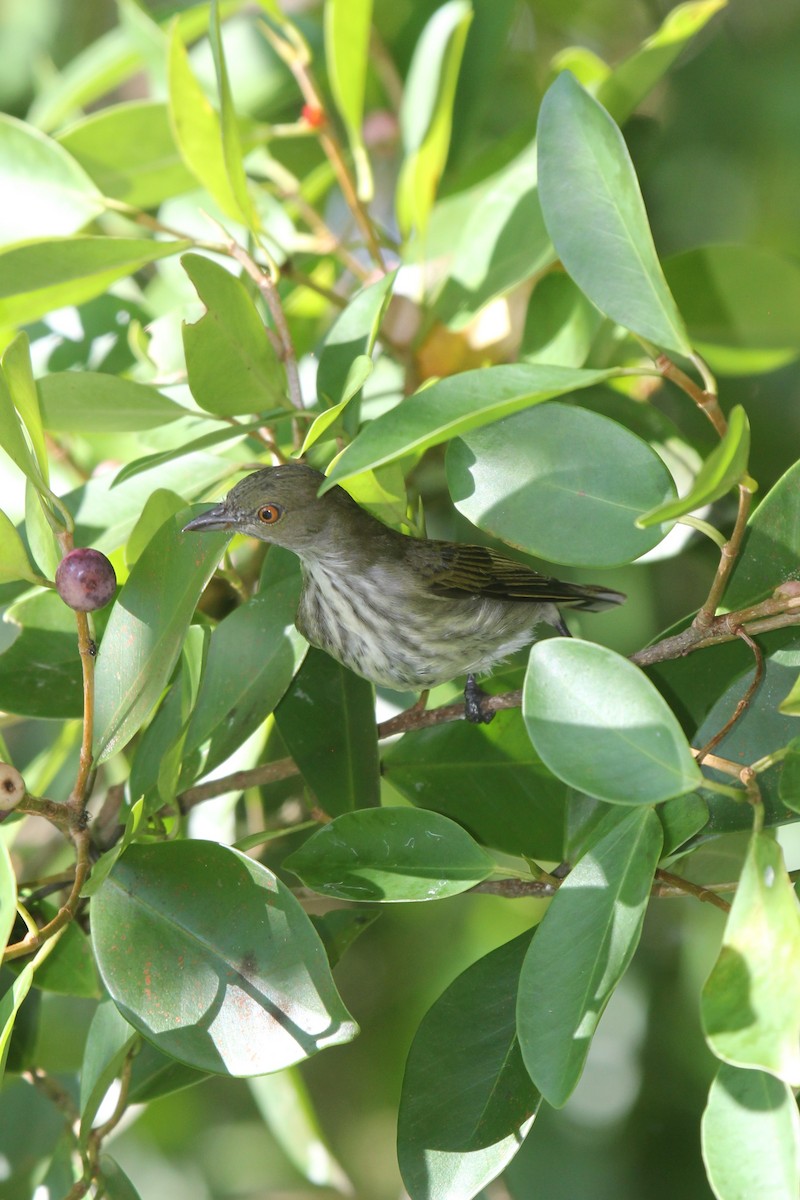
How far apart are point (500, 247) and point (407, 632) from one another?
0.89 metres

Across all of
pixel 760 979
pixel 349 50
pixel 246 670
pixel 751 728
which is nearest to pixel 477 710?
pixel 246 670

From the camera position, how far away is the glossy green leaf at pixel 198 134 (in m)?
2.31

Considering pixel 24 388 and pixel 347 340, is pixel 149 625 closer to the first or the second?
pixel 24 388

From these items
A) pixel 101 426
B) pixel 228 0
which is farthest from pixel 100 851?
pixel 228 0

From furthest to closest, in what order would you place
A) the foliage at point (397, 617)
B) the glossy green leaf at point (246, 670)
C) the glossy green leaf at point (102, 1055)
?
the glossy green leaf at point (246, 670) → the glossy green leaf at point (102, 1055) → the foliage at point (397, 617)

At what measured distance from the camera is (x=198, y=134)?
2.34 metres

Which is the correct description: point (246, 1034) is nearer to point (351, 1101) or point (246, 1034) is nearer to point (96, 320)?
point (96, 320)

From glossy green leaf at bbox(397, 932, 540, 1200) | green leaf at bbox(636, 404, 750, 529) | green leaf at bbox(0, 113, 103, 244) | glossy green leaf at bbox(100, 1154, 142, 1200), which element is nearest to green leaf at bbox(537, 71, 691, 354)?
green leaf at bbox(636, 404, 750, 529)

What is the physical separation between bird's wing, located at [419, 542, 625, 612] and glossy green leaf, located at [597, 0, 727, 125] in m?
1.00

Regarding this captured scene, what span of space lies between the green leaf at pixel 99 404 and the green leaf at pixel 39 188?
71 centimetres

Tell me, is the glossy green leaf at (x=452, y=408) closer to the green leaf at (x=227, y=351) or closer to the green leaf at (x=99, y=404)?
the green leaf at (x=227, y=351)

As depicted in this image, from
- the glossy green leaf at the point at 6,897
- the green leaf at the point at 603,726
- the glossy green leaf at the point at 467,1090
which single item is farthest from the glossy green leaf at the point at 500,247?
the glossy green leaf at the point at 6,897

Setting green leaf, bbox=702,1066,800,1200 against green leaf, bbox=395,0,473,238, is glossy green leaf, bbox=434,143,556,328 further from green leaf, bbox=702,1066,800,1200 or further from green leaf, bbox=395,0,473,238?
green leaf, bbox=702,1066,800,1200

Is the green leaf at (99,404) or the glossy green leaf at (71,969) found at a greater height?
the green leaf at (99,404)
